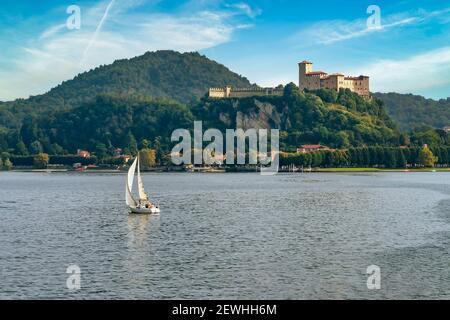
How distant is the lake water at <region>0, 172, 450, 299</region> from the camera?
139 feet

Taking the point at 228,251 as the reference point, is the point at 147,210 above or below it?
above

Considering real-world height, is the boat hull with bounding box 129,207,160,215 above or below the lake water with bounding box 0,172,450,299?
above

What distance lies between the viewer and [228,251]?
55.7 metres

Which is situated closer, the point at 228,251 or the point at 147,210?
the point at 228,251

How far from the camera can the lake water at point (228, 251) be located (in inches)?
1667

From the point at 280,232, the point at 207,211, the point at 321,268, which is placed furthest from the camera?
the point at 207,211

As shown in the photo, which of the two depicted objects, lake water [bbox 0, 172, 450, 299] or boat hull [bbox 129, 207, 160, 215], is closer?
lake water [bbox 0, 172, 450, 299]

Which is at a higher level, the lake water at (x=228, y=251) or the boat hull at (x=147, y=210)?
the boat hull at (x=147, y=210)

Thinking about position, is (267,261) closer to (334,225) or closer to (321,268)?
(321,268)

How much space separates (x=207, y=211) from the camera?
90000mm

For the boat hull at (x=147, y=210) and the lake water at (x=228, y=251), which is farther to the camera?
the boat hull at (x=147, y=210)
